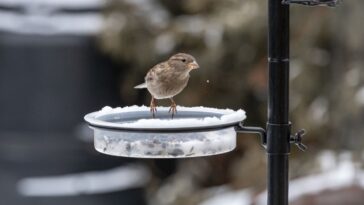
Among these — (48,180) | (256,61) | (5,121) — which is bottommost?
(48,180)

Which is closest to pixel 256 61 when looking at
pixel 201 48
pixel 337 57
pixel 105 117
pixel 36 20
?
pixel 201 48

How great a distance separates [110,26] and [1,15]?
3.14ft

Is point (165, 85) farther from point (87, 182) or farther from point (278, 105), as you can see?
point (87, 182)

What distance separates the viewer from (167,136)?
1633 mm

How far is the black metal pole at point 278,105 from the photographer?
1635mm

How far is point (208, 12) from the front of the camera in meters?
6.09

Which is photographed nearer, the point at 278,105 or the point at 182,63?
the point at 278,105

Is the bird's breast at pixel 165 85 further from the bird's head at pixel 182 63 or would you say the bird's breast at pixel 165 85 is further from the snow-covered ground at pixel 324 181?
the snow-covered ground at pixel 324 181

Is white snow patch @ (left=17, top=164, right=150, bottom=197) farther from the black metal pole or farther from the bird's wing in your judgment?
the black metal pole

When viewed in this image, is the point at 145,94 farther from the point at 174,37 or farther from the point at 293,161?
the point at 293,161

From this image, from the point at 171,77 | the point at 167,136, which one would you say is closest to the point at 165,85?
the point at 171,77

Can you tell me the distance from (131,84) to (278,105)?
4.84 metres

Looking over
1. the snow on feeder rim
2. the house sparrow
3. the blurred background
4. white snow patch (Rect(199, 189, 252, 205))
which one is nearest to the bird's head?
the house sparrow

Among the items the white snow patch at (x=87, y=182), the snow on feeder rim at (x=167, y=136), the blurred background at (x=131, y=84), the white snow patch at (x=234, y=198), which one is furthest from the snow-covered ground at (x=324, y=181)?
the snow on feeder rim at (x=167, y=136)
